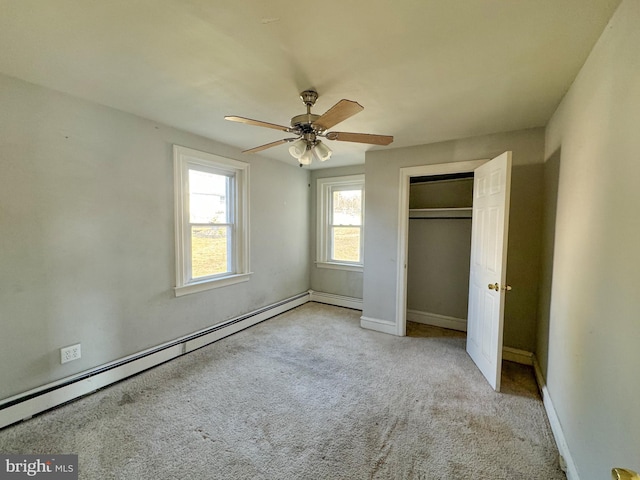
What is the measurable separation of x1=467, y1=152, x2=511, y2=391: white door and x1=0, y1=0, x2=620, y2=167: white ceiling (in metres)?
0.60

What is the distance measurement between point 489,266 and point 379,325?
1631 mm

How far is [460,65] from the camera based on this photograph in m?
1.68

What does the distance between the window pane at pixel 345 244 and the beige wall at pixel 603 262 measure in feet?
9.45

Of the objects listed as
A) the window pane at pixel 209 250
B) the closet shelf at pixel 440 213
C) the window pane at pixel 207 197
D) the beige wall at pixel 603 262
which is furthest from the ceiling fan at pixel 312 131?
the closet shelf at pixel 440 213

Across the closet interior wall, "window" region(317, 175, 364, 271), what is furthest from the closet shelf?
"window" region(317, 175, 364, 271)

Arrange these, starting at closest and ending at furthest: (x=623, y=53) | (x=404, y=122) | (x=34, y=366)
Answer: (x=623, y=53)
(x=34, y=366)
(x=404, y=122)

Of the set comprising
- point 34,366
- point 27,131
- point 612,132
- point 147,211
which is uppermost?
point 27,131

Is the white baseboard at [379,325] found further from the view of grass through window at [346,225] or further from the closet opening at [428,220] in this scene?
the view of grass through window at [346,225]

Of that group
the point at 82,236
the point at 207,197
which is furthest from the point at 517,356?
the point at 82,236

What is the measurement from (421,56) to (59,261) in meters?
2.95

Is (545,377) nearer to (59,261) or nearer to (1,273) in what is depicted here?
(59,261)

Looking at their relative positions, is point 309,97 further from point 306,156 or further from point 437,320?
point 437,320

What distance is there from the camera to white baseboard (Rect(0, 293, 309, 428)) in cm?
190

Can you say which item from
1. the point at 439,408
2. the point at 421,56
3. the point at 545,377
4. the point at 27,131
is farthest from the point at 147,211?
the point at 545,377
